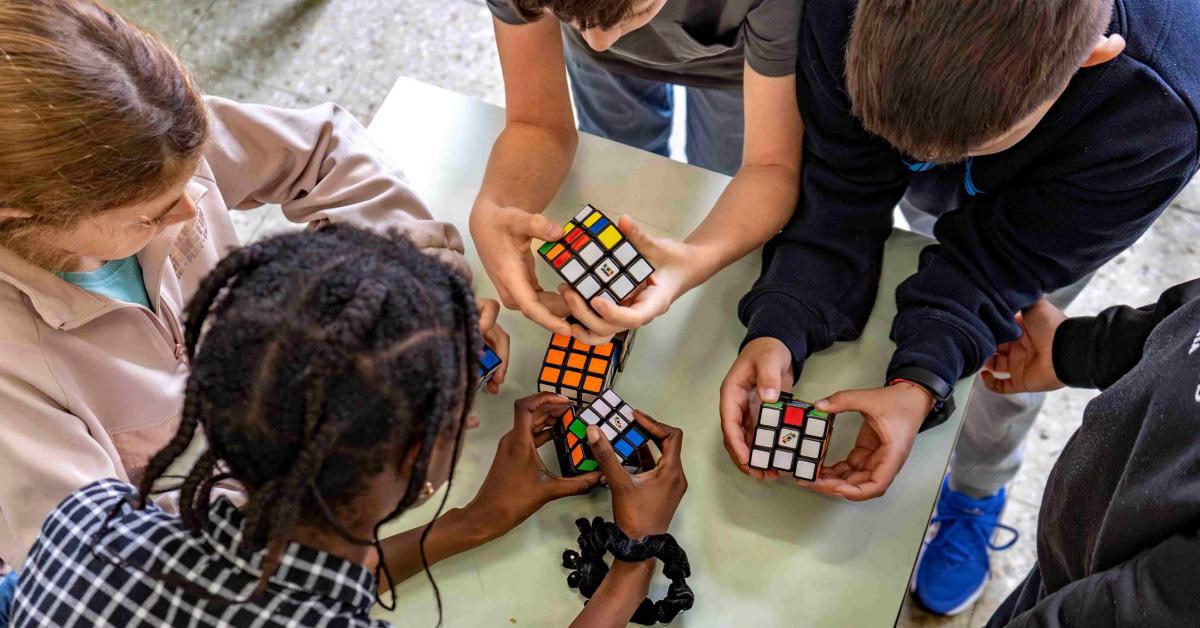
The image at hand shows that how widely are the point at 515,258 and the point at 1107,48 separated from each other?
0.85 m

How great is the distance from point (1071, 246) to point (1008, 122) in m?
0.33

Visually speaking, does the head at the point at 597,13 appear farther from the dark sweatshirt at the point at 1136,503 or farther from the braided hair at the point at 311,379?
the dark sweatshirt at the point at 1136,503

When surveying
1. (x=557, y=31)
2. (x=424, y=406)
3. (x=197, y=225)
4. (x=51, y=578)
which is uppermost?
(x=557, y=31)

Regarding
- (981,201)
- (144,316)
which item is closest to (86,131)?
(144,316)

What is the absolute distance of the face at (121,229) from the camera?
1224mm

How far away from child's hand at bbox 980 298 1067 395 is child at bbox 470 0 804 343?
1.51 feet

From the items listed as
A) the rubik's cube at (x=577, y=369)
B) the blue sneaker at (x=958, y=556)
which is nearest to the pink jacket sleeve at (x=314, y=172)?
the rubik's cube at (x=577, y=369)

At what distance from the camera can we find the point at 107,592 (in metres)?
0.95

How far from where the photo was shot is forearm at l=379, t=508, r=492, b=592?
1.31m

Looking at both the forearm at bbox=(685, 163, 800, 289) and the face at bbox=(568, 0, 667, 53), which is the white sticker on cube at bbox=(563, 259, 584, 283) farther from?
the face at bbox=(568, 0, 667, 53)

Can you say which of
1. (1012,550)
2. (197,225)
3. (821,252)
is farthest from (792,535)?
(1012,550)

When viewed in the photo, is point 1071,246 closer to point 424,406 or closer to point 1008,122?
point 1008,122

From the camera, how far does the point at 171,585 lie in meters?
0.95

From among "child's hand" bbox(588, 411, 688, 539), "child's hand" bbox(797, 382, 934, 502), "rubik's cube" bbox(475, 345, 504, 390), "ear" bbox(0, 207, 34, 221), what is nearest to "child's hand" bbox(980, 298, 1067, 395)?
"child's hand" bbox(797, 382, 934, 502)
